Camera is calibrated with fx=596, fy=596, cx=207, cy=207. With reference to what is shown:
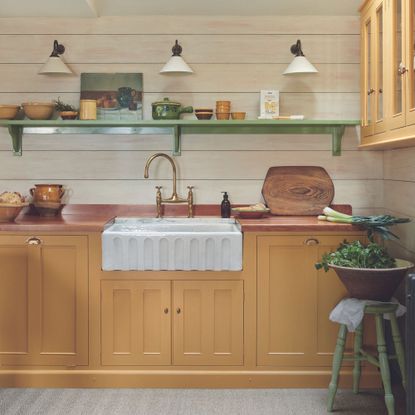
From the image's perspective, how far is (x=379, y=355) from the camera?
108 inches

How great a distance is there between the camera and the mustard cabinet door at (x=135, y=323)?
3.11 meters

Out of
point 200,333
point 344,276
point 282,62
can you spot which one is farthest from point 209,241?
point 282,62

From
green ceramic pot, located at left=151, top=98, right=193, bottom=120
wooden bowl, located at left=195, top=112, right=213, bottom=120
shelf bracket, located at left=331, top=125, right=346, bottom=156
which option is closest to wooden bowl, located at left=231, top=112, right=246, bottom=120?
wooden bowl, located at left=195, top=112, right=213, bottom=120

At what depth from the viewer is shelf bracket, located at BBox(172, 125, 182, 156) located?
141 inches

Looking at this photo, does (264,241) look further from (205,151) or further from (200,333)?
(205,151)

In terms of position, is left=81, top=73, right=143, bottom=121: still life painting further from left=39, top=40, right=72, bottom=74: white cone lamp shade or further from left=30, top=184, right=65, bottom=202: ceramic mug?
left=30, top=184, right=65, bottom=202: ceramic mug

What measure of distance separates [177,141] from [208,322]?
1133 millimetres

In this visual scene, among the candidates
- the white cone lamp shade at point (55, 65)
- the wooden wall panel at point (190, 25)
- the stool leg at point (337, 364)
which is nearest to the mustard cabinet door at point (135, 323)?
the stool leg at point (337, 364)

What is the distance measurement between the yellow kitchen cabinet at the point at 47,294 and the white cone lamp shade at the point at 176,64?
1112 millimetres

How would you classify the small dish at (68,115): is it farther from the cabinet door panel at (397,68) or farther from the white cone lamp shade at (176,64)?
the cabinet door panel at (397,68)

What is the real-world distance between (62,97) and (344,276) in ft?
6.72

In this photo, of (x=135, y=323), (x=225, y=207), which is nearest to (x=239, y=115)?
(x=225, y=207)

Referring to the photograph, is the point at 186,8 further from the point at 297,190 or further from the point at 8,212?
the point at 8,212

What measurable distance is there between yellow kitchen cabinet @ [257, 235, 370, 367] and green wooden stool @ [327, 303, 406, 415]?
0.20 metres
